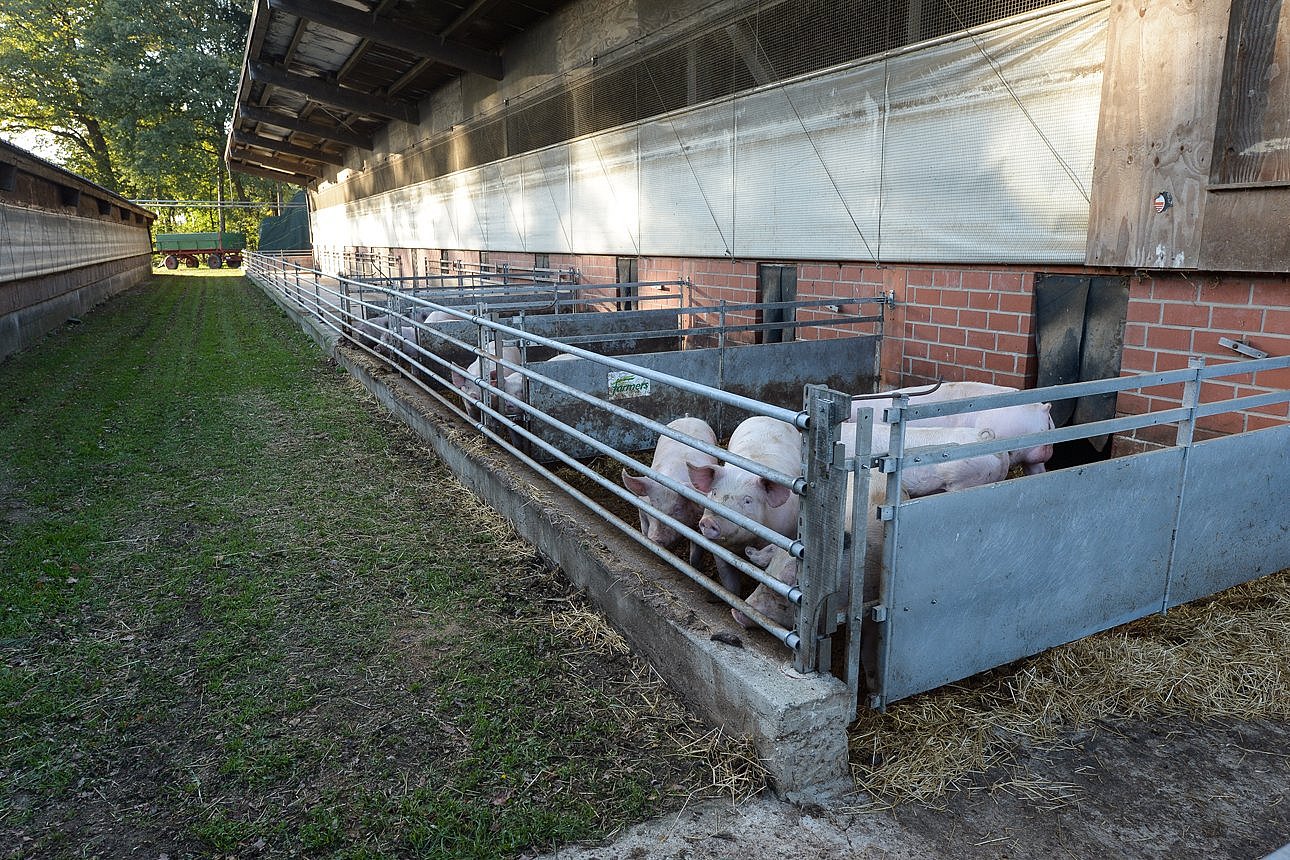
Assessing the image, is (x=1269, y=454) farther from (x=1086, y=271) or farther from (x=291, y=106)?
(x=291, y=106)

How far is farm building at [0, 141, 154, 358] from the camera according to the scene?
12.5 metres

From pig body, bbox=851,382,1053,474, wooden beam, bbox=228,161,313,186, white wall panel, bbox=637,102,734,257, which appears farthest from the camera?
wooden beam, bbox=228,161,313,186

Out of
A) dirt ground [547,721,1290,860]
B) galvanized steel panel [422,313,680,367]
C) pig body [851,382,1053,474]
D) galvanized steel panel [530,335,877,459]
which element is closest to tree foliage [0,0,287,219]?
galvanized steel panel [422,313,680,367]

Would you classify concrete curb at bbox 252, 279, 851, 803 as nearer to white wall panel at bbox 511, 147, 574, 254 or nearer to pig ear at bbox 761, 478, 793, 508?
pig ear at bbox 761, 478, 793, 508

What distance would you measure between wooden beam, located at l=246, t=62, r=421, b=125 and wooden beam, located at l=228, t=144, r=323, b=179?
16.3 m

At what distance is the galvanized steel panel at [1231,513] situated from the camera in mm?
3486

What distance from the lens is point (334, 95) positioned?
18.4 meters

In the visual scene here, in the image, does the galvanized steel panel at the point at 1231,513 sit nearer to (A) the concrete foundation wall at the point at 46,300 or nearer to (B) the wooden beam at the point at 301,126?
(A) the concrete foundation wall at the point at 46,300

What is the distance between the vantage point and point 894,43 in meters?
6.39

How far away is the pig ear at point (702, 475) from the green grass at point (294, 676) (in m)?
0.85

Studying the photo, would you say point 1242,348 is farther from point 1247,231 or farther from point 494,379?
point 494,379

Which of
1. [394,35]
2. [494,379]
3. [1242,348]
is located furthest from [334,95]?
[1242,348]

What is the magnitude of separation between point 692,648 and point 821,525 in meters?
0.80

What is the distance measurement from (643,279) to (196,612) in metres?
7.42
